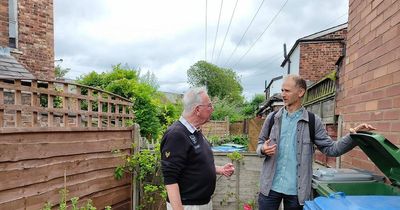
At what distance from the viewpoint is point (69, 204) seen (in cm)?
368

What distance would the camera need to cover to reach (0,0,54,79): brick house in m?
6.68

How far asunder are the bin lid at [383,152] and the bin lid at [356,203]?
9.3 inches

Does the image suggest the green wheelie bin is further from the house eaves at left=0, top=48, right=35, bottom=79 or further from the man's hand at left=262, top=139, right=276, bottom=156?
the house eaves at left=0, top=48, right=35, bottom=79

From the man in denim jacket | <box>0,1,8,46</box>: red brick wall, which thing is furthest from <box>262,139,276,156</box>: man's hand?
<box>0,1,8,46</box>: red brick wall

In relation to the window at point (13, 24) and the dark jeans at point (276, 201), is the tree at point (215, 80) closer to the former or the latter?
the window at point (13, 24)

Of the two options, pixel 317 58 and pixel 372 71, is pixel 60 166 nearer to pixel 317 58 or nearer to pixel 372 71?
pixel 372 71

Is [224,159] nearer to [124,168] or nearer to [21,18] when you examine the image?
[124,168]

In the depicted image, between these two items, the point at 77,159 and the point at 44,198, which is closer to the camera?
the point at 44,198

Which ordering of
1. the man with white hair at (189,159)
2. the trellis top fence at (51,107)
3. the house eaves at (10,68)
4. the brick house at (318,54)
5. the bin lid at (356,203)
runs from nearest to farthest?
the bin lid at (356,203) < the man with white hair at (189,159) < the trellis top fence at (51,107) < the house eaves at (10,68) < the brick house at (318,54)

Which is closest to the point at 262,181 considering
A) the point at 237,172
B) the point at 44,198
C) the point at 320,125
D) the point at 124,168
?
the point at 320,125

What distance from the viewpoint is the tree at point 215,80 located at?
41.6 meters

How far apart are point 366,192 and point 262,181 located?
31.7 inches

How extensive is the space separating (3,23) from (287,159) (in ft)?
22.2

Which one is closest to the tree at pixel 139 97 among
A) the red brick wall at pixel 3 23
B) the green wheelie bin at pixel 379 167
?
the red brick wall at pixel 3 23
